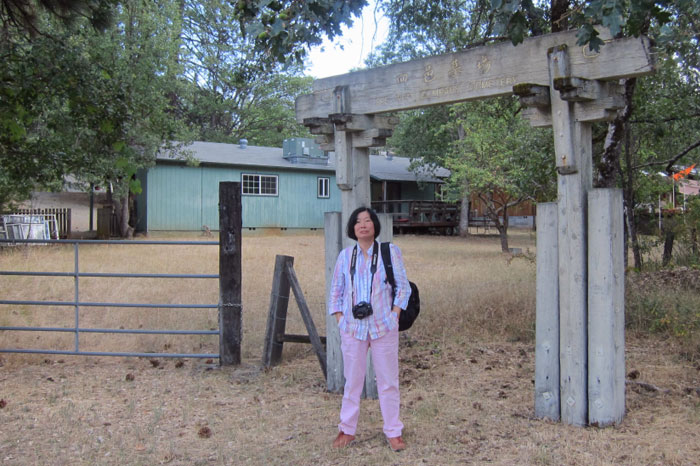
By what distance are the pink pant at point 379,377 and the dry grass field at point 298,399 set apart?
0.18 meters

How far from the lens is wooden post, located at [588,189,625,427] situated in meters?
4.68

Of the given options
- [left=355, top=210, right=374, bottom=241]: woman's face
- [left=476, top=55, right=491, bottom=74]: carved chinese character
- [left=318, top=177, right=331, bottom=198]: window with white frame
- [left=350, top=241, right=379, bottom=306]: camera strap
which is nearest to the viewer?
[left=350, top=241, right=379, bottom=306]: camera strap

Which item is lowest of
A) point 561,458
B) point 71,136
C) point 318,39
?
point 561,458

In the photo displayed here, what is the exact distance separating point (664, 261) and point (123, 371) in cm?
899

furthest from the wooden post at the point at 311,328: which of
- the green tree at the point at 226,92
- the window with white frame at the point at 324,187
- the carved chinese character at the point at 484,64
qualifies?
the green tree at the point at 226,92

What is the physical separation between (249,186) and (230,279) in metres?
21.6

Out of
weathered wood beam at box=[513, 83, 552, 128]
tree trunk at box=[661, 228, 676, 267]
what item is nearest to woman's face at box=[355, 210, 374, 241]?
weathered wood beam at box=[513, 83, 552, 128]

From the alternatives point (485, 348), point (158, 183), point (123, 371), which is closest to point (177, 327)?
point (123, 371)

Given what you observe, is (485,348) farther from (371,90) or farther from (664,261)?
(664,261)

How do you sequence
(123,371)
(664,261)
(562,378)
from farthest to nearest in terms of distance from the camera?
(664,261) < (123,371) < (562,378)

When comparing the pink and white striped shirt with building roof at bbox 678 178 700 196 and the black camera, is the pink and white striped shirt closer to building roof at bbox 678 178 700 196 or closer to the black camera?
the black camera

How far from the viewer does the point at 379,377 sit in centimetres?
452

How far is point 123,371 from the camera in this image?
6.88 metres

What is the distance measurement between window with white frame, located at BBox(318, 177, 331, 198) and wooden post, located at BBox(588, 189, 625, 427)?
1011 inches
